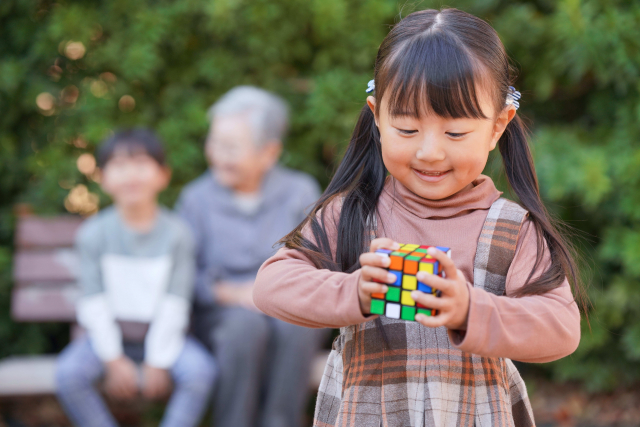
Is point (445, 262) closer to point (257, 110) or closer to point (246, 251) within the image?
point (246, 251)

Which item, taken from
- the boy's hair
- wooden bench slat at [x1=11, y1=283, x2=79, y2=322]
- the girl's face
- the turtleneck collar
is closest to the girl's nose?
the girl's face

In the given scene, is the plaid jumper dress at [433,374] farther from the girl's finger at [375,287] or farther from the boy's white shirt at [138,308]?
the boy's white shirt at [138,308]

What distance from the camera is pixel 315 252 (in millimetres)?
1354

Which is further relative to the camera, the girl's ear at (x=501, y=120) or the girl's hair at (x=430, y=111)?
the girl's ear at (x=501, y=120)

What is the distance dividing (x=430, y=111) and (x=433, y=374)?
53 centimetres

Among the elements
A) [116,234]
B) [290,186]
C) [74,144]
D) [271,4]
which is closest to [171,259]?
[116,234]

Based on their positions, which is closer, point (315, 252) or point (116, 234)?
point (315, 252)

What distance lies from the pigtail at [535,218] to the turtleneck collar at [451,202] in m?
0.10

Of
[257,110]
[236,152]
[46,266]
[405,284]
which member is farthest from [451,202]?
[46,266]

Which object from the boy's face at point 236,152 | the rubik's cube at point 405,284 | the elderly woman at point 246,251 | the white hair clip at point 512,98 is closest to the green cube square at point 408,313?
the rubik's cube at point 405,284

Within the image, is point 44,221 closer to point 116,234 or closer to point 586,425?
point 116,234

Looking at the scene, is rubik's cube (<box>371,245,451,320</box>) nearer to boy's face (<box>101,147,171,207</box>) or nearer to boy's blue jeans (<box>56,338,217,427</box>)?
boy's blue jeans (<box>56,338,217,427</box>)

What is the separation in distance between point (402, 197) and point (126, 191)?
6.81 feet

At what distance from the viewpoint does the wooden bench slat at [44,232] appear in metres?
3.59
